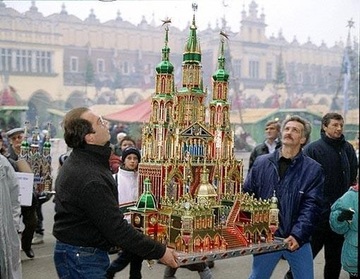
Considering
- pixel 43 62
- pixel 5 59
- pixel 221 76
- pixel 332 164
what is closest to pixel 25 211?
pixel 221 76

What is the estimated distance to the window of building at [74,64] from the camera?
22.3 m

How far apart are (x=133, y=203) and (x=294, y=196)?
3.90 ft

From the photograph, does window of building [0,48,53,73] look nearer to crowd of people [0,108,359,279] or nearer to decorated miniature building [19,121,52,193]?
decorated miniature building [19,121,52,193]

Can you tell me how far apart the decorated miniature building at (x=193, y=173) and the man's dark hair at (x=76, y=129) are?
74cm

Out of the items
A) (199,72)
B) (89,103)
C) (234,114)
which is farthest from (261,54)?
(199,72)

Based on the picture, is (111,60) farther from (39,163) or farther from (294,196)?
(294,196)

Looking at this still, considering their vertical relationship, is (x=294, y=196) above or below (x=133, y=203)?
above

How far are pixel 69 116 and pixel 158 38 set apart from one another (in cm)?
2100

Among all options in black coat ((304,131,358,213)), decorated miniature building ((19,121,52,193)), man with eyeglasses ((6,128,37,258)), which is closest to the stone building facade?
decorated miniature building ((19,121,52,193))

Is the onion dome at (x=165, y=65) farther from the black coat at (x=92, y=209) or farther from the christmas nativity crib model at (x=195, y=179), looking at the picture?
the black coat at (x=92, y=209)

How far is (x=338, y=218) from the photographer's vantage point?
3641mm

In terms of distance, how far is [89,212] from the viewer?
8.41 ft

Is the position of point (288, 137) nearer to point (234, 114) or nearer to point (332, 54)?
point (234, 114)

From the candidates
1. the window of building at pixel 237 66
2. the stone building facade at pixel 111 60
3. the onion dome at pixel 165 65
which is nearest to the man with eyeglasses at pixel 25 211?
the onion dome at pixel 165 65
